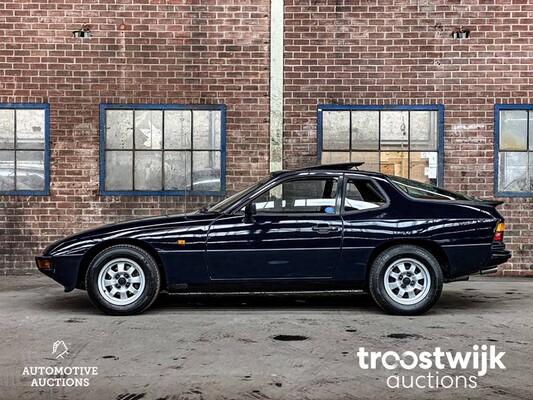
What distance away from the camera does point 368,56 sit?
1187 centimetres

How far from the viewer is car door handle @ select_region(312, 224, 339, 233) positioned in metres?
8.05

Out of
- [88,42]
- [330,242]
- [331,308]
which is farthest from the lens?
[88,42]

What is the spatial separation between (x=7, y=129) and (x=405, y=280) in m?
6.68

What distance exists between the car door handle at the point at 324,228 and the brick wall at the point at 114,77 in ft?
12.7

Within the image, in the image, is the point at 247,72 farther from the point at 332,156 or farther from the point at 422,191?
the point at 422,191

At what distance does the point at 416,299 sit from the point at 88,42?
6.49m

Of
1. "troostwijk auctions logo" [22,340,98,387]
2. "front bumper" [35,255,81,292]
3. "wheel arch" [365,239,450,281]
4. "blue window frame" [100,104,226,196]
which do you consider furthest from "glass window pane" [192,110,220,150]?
"troostwijk auctions logo" [22,340,98,387]

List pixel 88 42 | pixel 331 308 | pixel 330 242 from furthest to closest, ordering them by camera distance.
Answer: pixel 88 42 → pixel 331 308 → pixel 330 242

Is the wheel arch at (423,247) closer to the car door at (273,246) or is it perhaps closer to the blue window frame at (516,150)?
the car door at (273,246)

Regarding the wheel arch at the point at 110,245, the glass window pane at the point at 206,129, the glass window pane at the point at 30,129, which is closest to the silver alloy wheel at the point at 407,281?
the wheel arch at the point at 110,245

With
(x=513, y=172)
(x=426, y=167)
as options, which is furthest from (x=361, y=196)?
(x=513, y=172)

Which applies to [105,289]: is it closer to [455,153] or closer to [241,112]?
[241,112]

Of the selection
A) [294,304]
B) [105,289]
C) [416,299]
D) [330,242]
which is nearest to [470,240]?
[416,299]

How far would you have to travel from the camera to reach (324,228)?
8.06 metres
